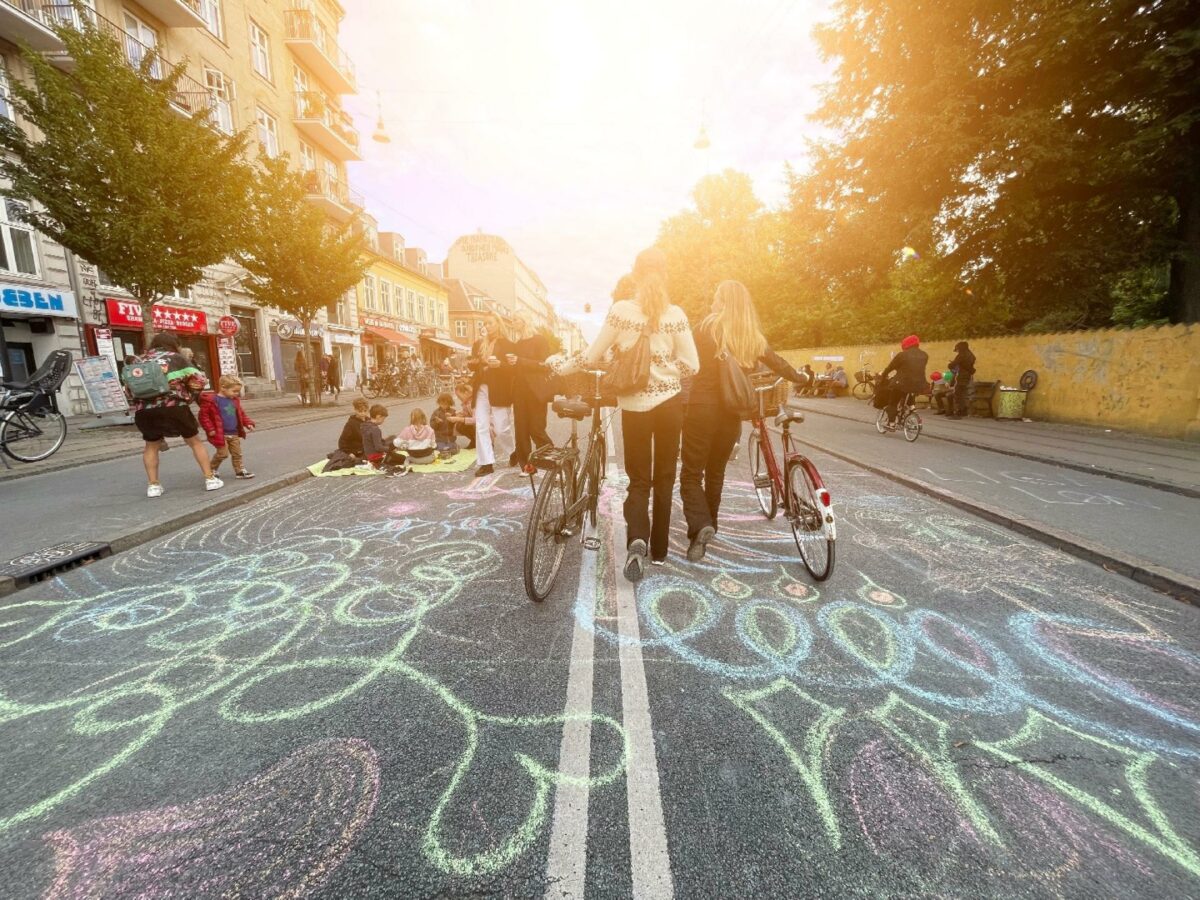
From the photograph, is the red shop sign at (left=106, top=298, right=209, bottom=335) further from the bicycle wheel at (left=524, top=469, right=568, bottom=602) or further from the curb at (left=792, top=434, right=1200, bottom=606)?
the curb at (left=792, top=434, right=1200, bottom=606)

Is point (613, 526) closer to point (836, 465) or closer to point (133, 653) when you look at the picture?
point (133, 653)

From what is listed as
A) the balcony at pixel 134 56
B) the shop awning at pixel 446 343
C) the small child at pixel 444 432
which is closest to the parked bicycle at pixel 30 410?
the small child at pixel 444 432

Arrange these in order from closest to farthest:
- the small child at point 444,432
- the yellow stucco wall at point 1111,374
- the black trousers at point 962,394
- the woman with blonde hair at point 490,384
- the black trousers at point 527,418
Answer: the woman with blonde hair at point 490,384, the black trousers at point 527,418, the small child at point 444,432, the yellow stucco wall at point 1111,374, the black trousers at point 962,394

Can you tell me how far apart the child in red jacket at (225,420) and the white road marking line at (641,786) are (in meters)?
6.07

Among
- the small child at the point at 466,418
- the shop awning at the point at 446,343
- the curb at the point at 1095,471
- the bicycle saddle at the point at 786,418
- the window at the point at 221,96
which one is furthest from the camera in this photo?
the shop awning at the point at 446,343

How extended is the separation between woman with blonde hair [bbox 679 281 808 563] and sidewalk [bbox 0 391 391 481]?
9.06 meters

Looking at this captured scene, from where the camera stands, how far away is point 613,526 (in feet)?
16.0

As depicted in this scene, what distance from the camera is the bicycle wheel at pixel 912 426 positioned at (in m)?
10.6

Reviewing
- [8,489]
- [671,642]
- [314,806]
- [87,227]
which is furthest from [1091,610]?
[87,227]

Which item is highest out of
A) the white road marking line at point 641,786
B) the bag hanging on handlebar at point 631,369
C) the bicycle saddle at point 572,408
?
the bag hanging on handlebar at point 631,369

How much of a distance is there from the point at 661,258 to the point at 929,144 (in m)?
12.3

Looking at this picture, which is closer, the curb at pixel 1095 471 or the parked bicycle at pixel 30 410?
the curb at pixel 1095 471

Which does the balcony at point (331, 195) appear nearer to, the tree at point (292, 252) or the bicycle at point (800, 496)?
the tree at point (292, 252)

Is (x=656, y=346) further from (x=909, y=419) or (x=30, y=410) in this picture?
(x=30, y=410)
